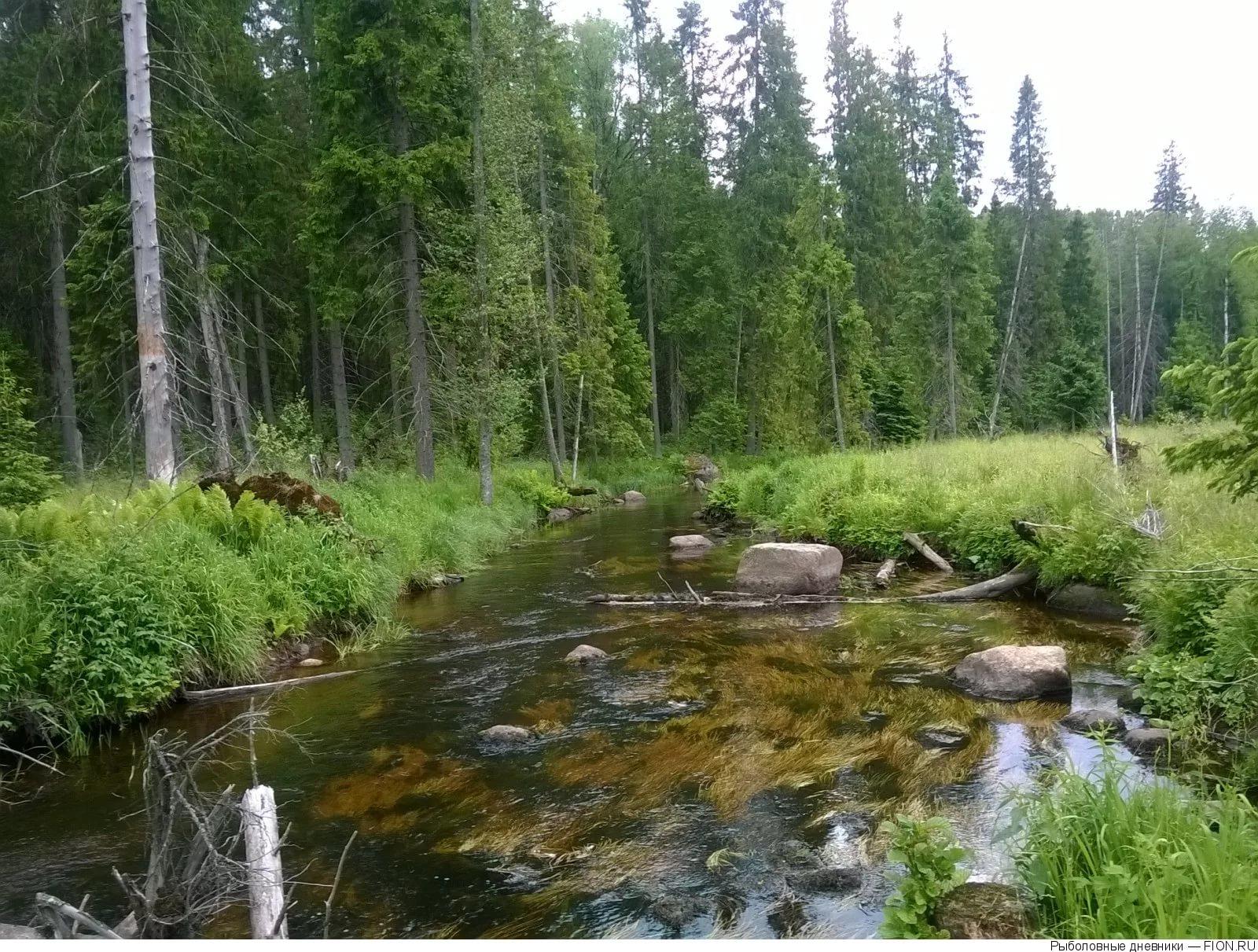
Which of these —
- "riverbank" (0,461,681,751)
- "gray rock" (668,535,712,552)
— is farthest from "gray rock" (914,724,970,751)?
"gray rock" (668,535,712,552)

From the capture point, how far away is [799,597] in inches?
473

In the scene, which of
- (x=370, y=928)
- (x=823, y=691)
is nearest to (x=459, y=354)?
(x=823, y=691)

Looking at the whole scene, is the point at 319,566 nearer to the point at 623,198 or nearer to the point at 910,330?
the point at 910,330

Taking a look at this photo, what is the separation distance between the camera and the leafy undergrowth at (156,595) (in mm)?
6754

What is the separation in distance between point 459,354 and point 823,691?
14824mm

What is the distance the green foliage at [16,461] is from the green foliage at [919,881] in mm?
14215

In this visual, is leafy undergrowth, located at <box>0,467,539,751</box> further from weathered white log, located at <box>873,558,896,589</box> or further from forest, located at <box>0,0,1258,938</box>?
weathered white log, located at <box>873,558,896,589</box>

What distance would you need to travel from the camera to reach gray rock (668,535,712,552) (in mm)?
16953

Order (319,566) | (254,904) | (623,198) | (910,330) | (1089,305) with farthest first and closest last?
(1089,305) < (623,198) < (910,330) < (319,566) < (254,904)

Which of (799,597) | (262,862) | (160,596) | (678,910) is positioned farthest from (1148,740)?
(160,596)

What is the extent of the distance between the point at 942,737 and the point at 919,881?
138 inches

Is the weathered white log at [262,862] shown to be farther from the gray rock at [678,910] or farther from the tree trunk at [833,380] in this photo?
the tree trunk at [833,380]

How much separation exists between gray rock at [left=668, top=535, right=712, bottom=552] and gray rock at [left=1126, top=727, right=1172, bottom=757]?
36.1 ft

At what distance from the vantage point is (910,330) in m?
32.6
